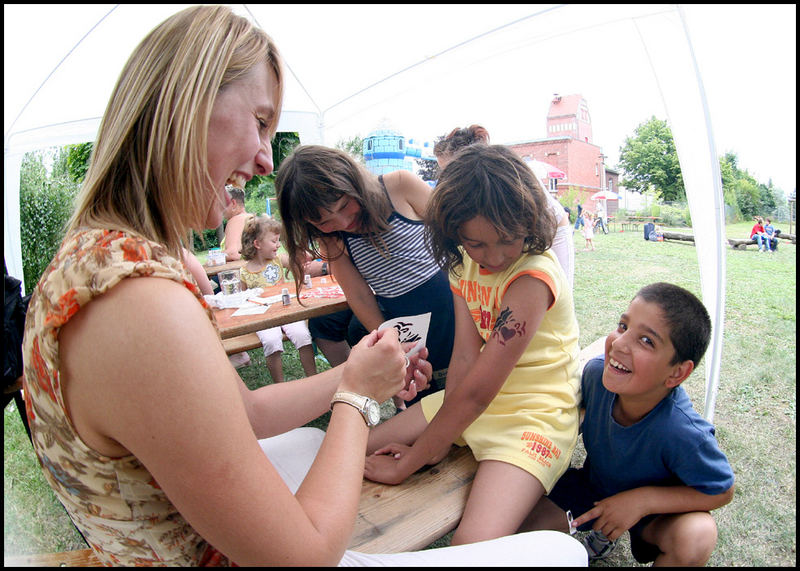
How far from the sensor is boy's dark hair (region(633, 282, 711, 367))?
162 centimetres

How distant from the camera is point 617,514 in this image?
61.1 inches

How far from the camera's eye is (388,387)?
105 centimetres

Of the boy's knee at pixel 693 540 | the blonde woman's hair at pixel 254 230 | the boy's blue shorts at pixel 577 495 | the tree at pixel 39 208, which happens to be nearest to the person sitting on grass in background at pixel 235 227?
the blonde woman's hair at pixel 254 230

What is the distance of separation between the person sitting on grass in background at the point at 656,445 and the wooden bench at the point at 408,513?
12.9 inches

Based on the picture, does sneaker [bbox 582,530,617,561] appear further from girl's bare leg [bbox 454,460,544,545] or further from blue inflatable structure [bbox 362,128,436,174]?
blue inflatable structure [bbox 362,128,436,174]

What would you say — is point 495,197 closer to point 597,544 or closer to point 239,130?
point 239,130

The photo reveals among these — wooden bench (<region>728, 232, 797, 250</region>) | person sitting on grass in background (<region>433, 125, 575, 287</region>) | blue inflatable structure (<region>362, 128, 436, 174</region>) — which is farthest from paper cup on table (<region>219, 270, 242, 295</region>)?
wooden bench (<region>728, 232, 797, 250</region>)

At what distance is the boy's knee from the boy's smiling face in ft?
1.28

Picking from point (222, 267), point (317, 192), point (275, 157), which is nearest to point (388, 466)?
point (317, 192)

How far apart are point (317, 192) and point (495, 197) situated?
93 cm

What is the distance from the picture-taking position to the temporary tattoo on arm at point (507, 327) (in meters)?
1.60

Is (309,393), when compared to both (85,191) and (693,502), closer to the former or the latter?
(85,191)

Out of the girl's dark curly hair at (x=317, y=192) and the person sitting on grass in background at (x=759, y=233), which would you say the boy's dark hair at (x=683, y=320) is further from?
the person sitting on grass in background at (x=759, y=233)

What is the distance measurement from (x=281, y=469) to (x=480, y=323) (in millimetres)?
986
